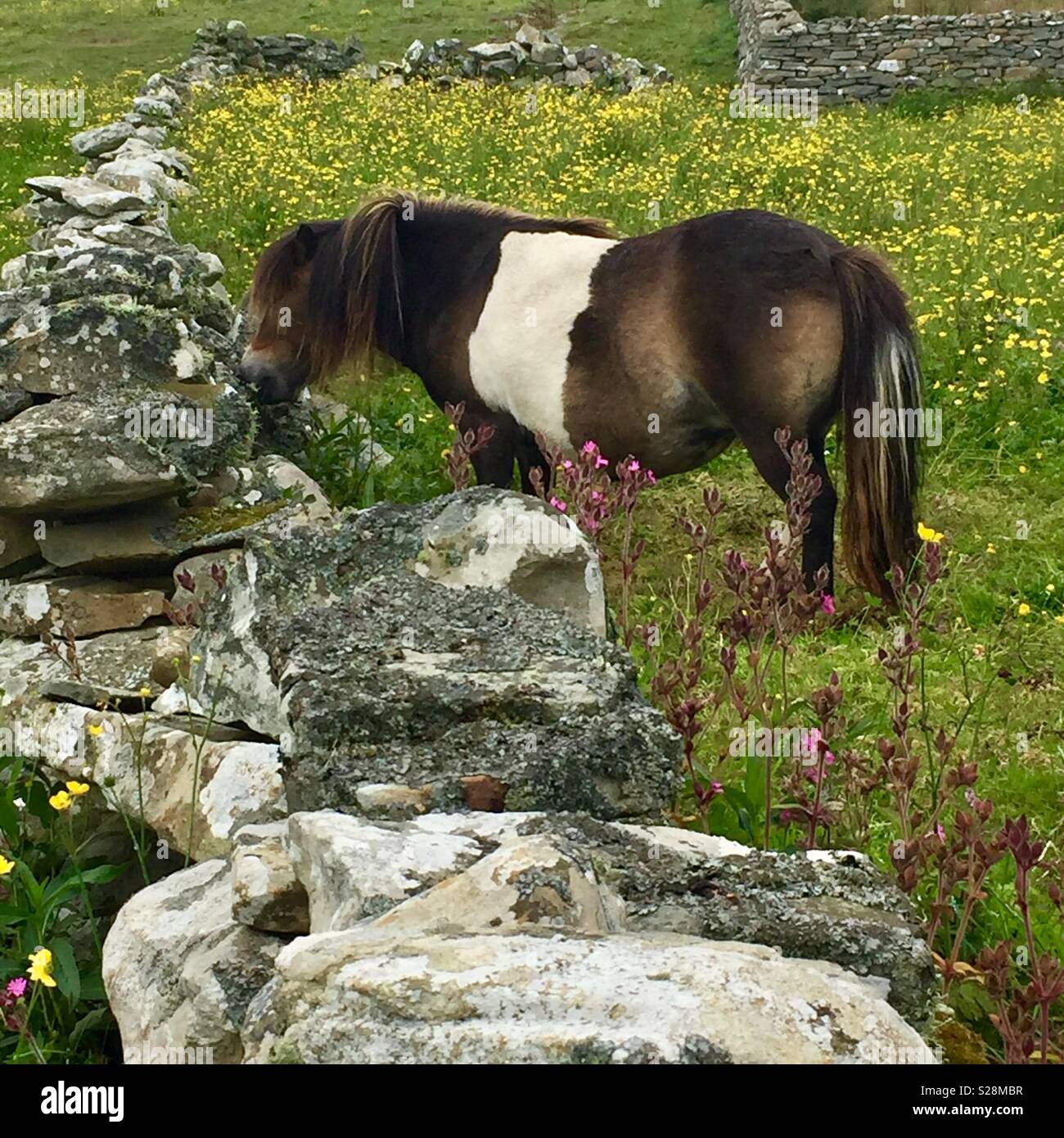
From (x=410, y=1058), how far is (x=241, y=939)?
3.11 feet

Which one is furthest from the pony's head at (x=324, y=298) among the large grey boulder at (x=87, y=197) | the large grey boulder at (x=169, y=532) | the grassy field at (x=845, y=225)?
the large grey boulder at (x=87, y=197)

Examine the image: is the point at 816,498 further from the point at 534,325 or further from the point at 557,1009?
the point at 557,1009

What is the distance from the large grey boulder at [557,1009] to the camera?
2.11 m

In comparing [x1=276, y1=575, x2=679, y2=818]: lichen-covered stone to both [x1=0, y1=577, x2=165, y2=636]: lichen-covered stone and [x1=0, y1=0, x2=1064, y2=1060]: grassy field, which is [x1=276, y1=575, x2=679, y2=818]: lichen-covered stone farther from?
[x1=0, y1=577, x2=165, y2=636]: lichen-covered stone

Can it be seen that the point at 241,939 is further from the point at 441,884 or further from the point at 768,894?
the point at 768,894

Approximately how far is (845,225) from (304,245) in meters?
7.52

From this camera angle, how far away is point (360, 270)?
7.24 meters

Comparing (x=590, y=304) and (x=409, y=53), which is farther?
(x=409, y=53)

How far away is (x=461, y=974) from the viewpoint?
2.24 m

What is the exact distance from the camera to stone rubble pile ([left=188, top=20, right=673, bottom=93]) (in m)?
23.2

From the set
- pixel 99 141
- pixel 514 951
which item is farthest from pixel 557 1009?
pixel 99 141

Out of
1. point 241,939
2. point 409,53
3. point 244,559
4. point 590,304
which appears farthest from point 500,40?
point 241,939

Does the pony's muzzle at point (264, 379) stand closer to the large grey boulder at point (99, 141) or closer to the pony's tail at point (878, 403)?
the pony's tail at point (878, 403)

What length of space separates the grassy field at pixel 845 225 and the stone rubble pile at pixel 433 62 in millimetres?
1168
